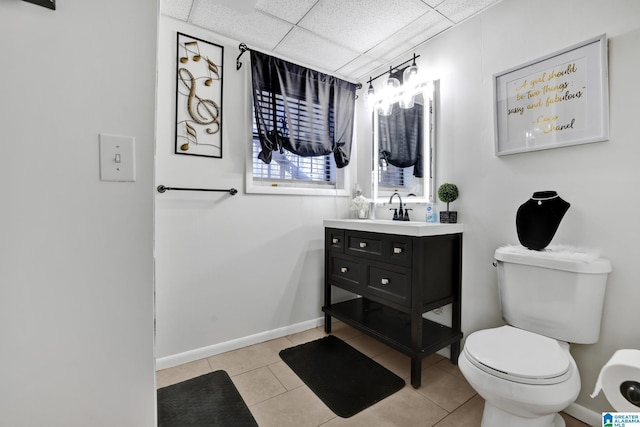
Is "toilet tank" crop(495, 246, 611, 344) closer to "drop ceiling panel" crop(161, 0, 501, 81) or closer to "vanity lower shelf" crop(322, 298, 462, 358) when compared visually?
"vanity lower shelf" crop(322, 298, 462, 358)

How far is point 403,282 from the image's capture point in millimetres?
1819

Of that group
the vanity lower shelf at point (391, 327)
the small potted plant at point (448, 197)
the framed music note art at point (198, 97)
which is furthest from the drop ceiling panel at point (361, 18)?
the vanity lower shelf at point (391, 327)

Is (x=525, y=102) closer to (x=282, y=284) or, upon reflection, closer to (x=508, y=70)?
(x=508, y=70)

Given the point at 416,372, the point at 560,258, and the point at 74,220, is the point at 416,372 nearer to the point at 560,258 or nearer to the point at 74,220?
the point at 560,258

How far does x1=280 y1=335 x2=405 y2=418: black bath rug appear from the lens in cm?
163

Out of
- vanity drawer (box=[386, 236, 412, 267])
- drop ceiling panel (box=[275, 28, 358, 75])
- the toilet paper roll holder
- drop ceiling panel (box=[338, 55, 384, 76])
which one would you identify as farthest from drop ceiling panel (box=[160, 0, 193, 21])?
the toilet paper roll holder

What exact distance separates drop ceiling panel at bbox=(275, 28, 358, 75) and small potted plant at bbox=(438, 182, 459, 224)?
128cm

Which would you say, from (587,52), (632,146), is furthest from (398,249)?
(587,52)

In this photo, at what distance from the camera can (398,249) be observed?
1848 mm

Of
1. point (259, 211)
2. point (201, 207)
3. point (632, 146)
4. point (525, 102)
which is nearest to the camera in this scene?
point (632, 146)

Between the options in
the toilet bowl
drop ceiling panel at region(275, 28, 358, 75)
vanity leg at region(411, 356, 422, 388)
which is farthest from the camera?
drop ceiling panel at region(275, 28, 358, 75)

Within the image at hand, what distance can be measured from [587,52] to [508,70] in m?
0.35

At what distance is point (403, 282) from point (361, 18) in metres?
1.69

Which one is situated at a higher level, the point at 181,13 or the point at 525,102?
the point at 181,13
